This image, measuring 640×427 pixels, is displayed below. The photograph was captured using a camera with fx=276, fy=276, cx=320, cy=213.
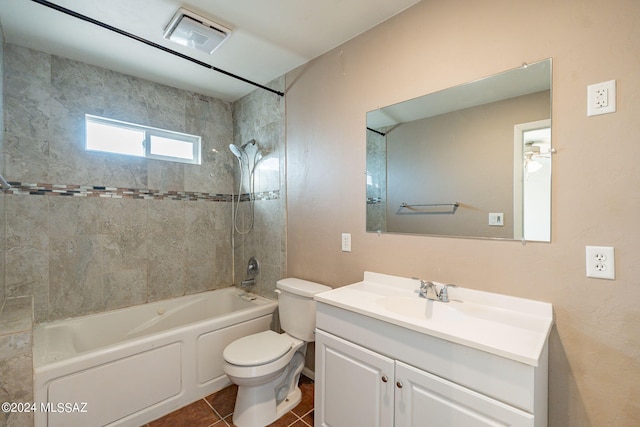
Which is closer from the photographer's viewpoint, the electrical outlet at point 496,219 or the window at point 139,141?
the electrical outlet at point 496,219

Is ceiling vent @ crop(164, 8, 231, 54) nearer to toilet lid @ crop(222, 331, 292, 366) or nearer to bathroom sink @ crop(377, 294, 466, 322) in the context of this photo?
bathroom sink @ crop(377, 294, 466, 322)

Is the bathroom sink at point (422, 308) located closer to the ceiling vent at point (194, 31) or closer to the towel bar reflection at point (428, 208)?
the towel bar reflection at point (428, 208)

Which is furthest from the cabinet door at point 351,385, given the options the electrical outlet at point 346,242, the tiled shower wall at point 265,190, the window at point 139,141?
the window at point 139,141

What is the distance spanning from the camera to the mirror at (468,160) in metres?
1.22

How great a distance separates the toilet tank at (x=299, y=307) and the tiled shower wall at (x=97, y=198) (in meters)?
1.17

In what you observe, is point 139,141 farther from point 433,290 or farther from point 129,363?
point 433,290

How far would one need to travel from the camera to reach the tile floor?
1.75m

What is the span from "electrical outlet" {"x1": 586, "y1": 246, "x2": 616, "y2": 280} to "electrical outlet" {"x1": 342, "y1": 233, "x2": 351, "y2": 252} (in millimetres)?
1205

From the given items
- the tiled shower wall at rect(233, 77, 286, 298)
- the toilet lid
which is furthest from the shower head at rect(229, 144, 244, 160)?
the toilet lid

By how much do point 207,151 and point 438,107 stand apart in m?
2.25

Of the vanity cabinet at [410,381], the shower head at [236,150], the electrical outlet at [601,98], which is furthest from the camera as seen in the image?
the shower head at [236,150]

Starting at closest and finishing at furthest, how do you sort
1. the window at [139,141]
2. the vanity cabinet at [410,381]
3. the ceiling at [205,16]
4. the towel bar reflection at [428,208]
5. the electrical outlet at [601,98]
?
the vanity cabinet at [410,381]
the electrical outlet at [601,98]
the towel bar reflection at [428,208]
the ceiling at [205,16]
the window at [139,141]

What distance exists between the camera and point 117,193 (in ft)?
7.59

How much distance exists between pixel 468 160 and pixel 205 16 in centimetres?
176
